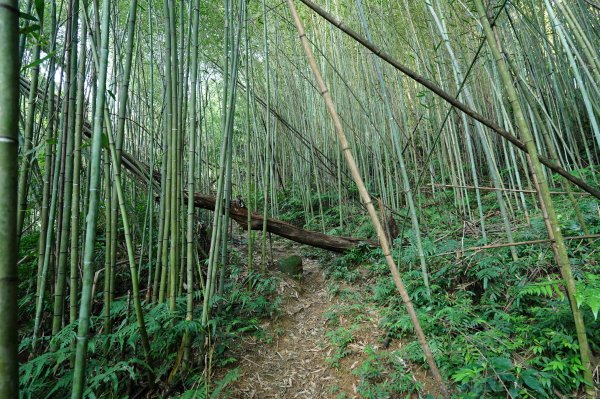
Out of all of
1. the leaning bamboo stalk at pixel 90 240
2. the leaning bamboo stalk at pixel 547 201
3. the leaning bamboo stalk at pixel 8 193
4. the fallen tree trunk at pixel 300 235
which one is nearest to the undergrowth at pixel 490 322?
the leaning bamboo stalk at pixel 547 201

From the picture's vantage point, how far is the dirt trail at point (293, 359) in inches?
65.9

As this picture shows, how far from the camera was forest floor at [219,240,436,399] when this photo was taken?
5.52 ft

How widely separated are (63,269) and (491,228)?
9.65ft

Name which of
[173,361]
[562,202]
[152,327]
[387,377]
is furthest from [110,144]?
[562,202]

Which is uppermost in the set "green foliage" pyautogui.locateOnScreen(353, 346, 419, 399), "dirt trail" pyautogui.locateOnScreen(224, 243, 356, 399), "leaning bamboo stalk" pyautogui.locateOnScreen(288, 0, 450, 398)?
"leaning bamboo stalk" pyautogui.locateOnScreen(288, 0, 450, 398)

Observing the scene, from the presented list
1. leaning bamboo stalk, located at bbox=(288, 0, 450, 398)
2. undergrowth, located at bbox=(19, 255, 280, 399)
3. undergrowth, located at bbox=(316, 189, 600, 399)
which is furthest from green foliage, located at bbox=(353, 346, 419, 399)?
leaning bamboo stalk, located at bbox=(288, 0, 450, 398)

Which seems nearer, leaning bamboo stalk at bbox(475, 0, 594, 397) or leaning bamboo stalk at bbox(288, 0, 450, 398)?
leaning bamboo stalk at bbox(288, 0, 450, 398)

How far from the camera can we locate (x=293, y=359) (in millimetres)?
1935

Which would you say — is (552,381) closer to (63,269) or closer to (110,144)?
(110,144)

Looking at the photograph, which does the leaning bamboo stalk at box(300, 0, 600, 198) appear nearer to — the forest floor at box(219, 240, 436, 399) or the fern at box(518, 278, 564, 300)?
the fern at box(518, 278, 564, 300)

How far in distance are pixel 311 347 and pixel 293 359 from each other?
0.15 m

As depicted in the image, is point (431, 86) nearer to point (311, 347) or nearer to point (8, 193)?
point (8, 193)

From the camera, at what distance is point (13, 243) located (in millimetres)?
406

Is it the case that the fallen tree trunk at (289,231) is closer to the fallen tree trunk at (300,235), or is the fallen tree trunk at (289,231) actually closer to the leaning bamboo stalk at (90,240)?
the fallen tree trunk at (300,235)
